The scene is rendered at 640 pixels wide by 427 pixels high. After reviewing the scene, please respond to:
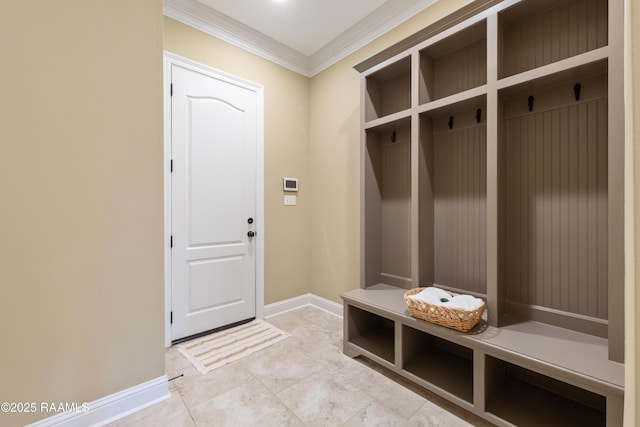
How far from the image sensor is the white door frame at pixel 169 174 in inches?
91.3

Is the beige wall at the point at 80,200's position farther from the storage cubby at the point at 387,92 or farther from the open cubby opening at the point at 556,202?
the open cubby opening at the point at 556,202

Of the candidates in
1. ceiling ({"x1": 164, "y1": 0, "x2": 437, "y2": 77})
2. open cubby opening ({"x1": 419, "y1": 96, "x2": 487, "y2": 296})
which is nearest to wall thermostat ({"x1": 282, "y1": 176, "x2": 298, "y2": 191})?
ceiling ({"x1": 164, "y1": 0, "x2": 437, "y2": 77})

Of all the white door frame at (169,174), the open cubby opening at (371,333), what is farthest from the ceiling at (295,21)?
the open cubby opening at (371,333)

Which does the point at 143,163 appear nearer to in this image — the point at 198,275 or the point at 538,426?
the point at 198,275

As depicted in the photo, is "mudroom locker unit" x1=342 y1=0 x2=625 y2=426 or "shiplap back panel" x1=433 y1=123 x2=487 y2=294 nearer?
"mudroom locker unit" x1=342 y1=0 x2=625 y2=426

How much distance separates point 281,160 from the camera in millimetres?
3094

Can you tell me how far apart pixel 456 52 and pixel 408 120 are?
0.56m

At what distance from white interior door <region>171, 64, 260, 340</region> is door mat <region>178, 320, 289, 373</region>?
135 mm

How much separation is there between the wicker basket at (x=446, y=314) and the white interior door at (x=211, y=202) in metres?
1.77

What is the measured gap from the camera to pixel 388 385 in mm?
1786

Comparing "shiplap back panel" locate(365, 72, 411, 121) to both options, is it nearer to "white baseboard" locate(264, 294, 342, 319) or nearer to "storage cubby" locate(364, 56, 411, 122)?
"storage cubby" locate(364, 56, 411, 122)

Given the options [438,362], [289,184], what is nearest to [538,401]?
[438,362]

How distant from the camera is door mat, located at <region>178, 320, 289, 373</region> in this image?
210 cm

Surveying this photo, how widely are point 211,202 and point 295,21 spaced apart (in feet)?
6.28
